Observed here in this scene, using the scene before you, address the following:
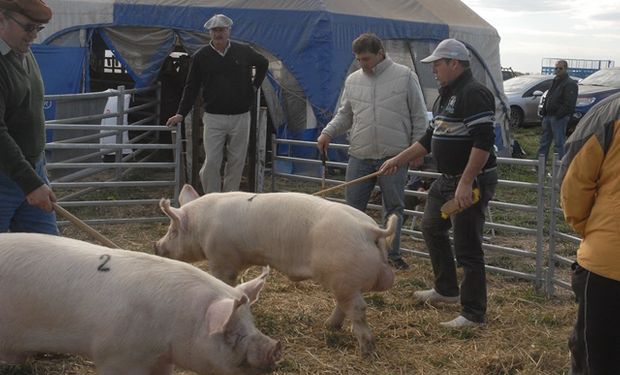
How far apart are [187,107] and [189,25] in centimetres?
390

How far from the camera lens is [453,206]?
508cm

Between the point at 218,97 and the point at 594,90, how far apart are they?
15.0m

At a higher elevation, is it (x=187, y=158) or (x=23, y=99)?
(x=23, y=99)

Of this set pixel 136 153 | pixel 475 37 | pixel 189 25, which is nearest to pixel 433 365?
pixel 136 153

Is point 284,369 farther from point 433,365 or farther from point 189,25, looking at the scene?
point 189,25

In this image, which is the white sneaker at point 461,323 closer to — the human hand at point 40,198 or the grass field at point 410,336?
the grass field at point 410,336

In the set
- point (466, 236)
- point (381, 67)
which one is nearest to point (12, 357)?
point (466, 236)

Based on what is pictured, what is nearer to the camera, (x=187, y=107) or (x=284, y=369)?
(x=284, y=369)

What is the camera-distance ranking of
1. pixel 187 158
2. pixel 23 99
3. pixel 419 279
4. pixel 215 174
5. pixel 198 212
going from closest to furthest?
pixel 23 99 → pixel 198 212 → pixel 419 279 → pixel 215 174 → pixel 187 158

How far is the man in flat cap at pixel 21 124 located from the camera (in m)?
3.75

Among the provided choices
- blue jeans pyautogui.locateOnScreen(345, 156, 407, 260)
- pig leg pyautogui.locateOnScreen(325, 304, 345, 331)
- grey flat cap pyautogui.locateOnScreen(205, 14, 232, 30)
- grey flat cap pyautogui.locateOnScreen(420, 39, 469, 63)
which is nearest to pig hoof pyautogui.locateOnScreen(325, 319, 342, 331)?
pig leg pyautogui.locateOnScreen(325, 304, 345, 331)

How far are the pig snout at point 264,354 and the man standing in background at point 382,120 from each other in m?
3.39

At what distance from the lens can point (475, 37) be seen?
14211mm

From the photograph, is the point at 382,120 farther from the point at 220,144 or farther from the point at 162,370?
the point at 162,370
